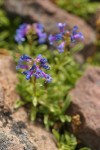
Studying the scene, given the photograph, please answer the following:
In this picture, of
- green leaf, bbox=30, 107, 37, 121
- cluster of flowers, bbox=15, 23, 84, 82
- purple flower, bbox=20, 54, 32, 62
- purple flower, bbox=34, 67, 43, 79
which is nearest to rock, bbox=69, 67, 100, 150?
green leaf, bbox=30, 107, 37, 121

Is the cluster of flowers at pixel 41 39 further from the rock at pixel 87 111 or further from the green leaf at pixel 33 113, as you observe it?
the rock at pixel 87 111

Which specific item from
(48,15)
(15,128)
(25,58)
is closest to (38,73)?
(25,58)

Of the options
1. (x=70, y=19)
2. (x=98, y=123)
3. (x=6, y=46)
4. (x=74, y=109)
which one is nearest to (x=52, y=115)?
(x=74, y=109)

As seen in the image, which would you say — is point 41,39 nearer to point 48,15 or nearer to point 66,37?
point 66,37

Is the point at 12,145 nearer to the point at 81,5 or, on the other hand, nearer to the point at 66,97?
the point at 66,97

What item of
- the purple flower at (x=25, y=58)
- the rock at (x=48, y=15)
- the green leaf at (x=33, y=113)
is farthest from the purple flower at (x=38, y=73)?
the rock at (x=48, y=15)

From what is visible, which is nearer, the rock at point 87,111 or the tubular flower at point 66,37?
→ the rock at point 87,111

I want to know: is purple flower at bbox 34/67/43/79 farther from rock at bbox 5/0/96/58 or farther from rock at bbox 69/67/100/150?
rock at bbox 5/0/96/58
